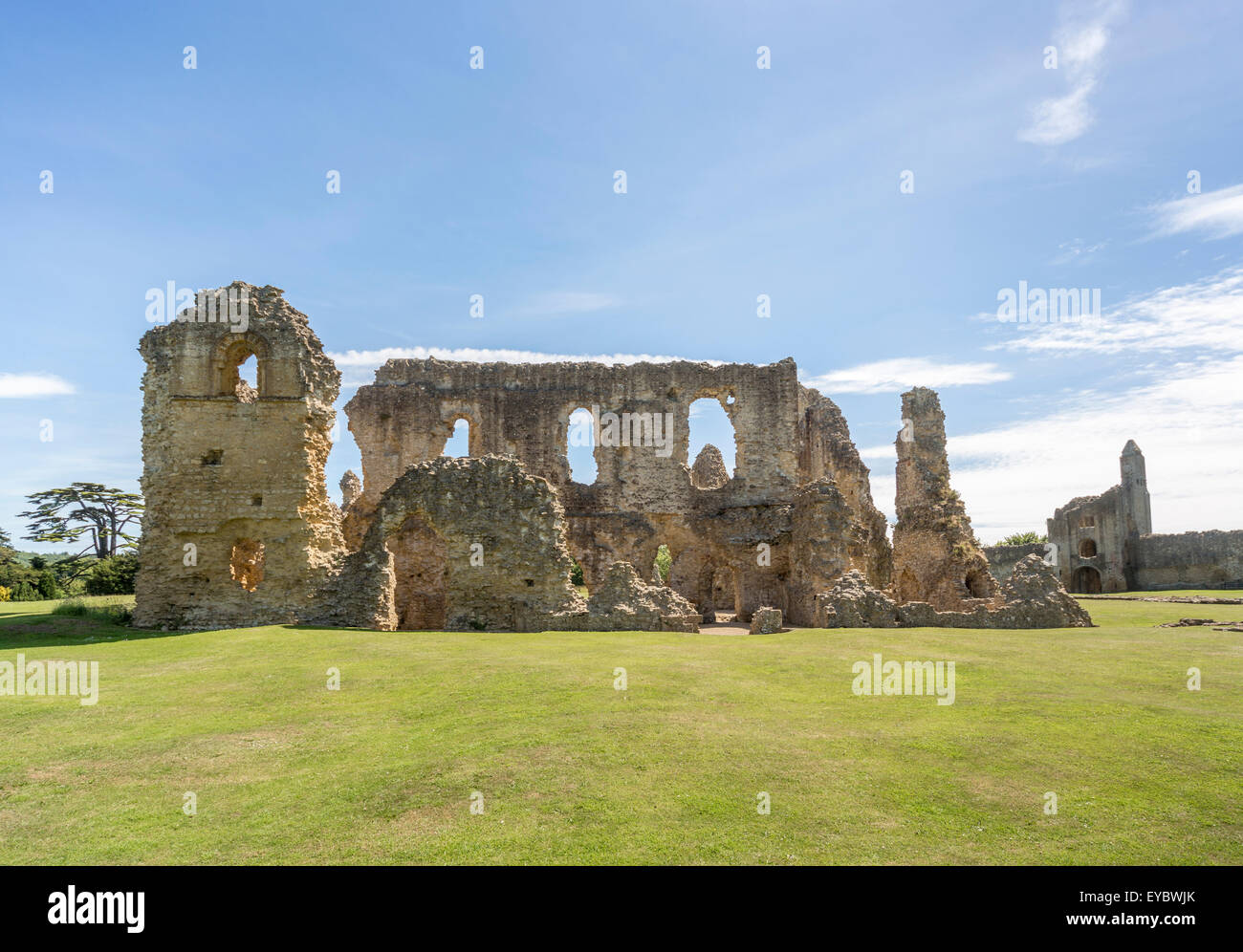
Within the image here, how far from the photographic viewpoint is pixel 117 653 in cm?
1337

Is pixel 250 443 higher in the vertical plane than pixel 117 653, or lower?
higher

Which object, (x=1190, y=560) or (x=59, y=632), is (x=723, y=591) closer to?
(x=59, y=632)

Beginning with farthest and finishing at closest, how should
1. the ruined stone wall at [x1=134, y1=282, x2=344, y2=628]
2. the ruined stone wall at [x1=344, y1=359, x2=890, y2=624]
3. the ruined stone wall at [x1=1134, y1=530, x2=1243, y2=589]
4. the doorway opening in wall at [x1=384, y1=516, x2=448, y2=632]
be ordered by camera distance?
1. the ruined stone wall at [x1=1134, y1=530, x2=1243, y2=589]
2. the ruined stone wall at [x1=344, y1=359, x2=890, y2=624]
3. the doorway opening in wall at [x1=384, y1=516, x2=448, y2=632]
4. the ruined stone wall at [x1=134, y1=282, x2=344, y2=628]

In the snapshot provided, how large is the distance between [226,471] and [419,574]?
6325 millimetres

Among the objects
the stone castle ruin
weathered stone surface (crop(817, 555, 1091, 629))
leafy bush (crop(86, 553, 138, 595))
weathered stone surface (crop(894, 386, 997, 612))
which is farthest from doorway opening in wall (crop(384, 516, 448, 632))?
leafy bush (crop(86, 553, 138, 595))

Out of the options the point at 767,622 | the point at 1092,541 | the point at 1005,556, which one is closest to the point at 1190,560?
the point at 1092,541

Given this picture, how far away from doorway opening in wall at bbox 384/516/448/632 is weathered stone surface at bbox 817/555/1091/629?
12.0 meters

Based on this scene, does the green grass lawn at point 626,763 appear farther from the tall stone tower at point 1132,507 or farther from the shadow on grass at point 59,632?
the tall stone tower at point 1132,507

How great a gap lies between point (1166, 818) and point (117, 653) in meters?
15.7

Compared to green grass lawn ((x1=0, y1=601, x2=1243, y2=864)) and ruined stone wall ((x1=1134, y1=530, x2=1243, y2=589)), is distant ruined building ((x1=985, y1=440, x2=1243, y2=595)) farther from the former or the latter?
green grass lawn ((x1=0, y1=601, x2=1243, y2=864))

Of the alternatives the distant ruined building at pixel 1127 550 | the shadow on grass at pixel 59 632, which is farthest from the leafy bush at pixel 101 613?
the distant ruined building at pixel 1127 550

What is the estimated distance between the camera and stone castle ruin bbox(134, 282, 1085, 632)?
740 inches

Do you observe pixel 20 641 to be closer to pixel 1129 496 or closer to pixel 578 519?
pixel 578 519
